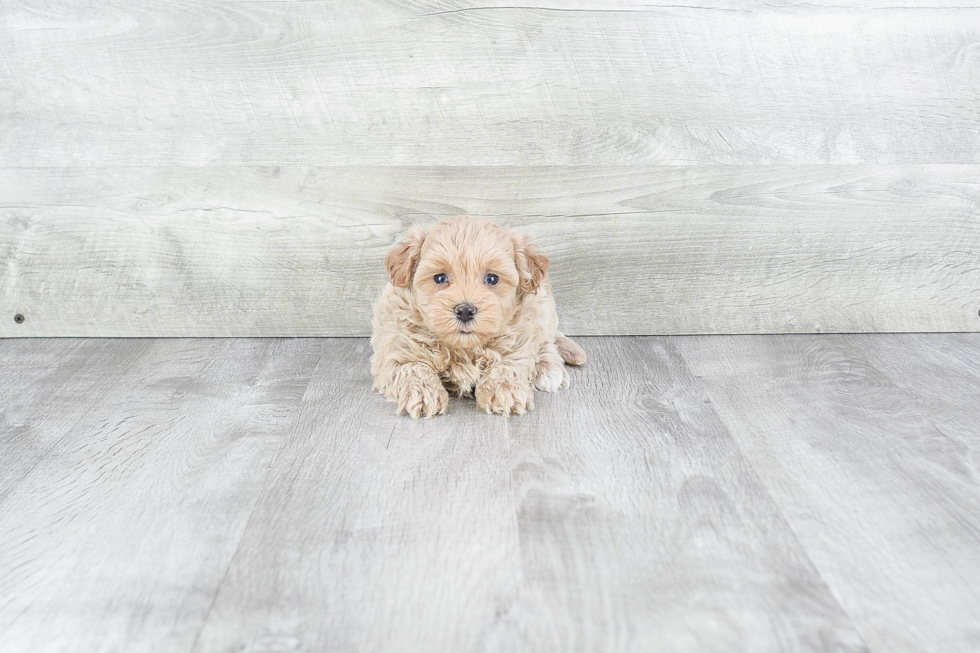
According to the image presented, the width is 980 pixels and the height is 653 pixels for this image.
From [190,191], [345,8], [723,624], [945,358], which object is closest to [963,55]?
[945,358]

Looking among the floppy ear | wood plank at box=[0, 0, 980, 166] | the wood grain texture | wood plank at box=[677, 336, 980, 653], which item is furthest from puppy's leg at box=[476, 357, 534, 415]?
wood plank at box=[0, 0, 980, 166]

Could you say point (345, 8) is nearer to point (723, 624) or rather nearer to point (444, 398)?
point (444, 398)

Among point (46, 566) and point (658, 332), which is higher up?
point (46, 566)

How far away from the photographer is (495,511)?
1.41 m

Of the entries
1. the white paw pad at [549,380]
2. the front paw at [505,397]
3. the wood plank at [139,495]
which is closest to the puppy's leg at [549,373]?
the white paw pad at [549,380]

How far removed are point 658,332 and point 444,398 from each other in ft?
2.83

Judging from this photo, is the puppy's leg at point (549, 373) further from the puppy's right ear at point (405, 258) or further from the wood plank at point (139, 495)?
the wood plank at point (139, 495)

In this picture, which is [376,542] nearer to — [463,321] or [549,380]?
[463,321]

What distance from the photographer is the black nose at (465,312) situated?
1697 millimetres

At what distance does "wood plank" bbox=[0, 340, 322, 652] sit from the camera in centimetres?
115

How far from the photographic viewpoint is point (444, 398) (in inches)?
71.6

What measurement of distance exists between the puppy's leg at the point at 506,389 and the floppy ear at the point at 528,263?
0.59 feet

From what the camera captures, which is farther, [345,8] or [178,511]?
[345,8]

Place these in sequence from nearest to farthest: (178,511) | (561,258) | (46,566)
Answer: (46,566) → (178,511) → (561,258)
